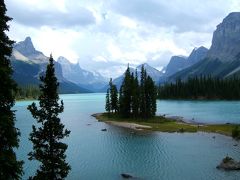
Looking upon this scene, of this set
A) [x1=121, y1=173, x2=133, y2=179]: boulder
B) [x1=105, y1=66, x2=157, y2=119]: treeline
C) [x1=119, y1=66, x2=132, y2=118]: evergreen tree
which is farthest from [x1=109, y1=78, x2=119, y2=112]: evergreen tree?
[x1=121, y1=173, x2=133, y2=179]: boulder

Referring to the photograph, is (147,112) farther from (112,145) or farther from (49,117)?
(49,117)

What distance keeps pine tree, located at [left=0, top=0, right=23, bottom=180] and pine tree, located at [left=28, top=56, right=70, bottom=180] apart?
620 centimetres

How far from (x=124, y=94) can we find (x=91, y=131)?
34.8m

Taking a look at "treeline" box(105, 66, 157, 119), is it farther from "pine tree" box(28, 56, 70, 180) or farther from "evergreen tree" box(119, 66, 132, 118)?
"pine tree" box(28, 56, 70, 180)

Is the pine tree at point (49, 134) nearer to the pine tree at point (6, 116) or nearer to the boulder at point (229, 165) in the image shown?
the pine tree at point (6, 116)

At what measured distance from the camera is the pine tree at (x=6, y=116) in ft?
92.8

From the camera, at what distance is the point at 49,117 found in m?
36.6

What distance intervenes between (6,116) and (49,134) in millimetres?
8549

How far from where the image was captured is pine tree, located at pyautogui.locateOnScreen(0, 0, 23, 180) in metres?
28.3

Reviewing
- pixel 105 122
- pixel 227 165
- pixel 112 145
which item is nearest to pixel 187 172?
pixel 227 165

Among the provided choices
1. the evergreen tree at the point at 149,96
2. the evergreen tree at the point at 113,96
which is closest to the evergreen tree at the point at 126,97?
the evergreen tree at the point at 149,96

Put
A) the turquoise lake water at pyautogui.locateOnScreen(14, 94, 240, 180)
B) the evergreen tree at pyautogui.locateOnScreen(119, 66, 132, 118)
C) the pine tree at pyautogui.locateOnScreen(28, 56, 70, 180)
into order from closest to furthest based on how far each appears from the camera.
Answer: the pine tree at pyautogui.locateOnScreen(28, 56, 70, 180) < the turquoise lake water at pyautogui.locateOnScreen(14, 94, 240, 180) < the evergreen tree at pyautogui.locateOnScreen(119, 66, 132, 118)

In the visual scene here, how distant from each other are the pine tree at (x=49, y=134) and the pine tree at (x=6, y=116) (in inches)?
244

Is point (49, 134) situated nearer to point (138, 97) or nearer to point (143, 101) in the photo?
point (138, 97)
